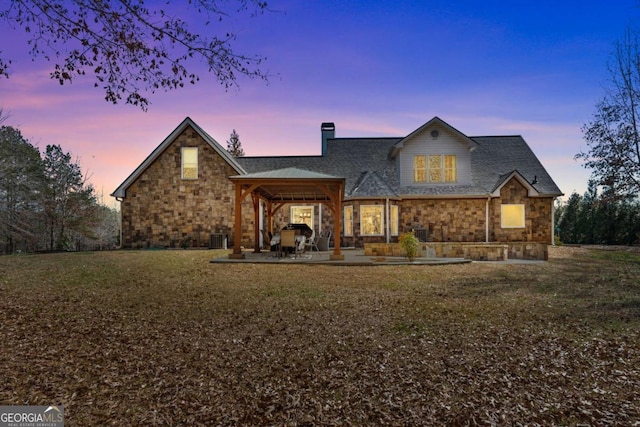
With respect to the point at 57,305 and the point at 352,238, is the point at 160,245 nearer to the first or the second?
the point at 352,238

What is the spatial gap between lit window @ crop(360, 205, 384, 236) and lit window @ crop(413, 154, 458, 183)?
368cm

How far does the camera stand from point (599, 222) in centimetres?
2506

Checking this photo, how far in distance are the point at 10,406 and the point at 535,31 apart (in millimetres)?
18500

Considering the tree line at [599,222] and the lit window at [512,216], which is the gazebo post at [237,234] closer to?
the lit window at [512,216]

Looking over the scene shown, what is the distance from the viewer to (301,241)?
14.9m

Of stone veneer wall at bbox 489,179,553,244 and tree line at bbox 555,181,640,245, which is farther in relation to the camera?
tree line at bbox 555,181,640,245

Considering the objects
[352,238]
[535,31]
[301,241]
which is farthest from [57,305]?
[535,31]

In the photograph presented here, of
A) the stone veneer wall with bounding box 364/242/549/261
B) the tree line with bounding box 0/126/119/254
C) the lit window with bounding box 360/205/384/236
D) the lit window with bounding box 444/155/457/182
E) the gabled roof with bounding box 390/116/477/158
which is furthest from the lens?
the tree line with bounding box 0/126/119/254

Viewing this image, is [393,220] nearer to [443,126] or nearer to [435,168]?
[435,168]

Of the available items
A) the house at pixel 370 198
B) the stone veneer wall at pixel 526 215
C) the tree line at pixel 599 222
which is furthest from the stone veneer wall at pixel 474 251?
the tree line at pixel 599 222

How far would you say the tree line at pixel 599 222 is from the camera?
2370cm

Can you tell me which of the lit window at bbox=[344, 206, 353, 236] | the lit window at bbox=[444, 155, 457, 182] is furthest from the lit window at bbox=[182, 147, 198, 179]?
the lit window at bbox=[444, 155, 457, 182]

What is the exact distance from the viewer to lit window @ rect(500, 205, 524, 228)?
20734mm

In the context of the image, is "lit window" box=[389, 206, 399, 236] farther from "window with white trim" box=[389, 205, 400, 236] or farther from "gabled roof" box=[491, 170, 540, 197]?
"gabled roof" box=[491, 170, 540, 197]
